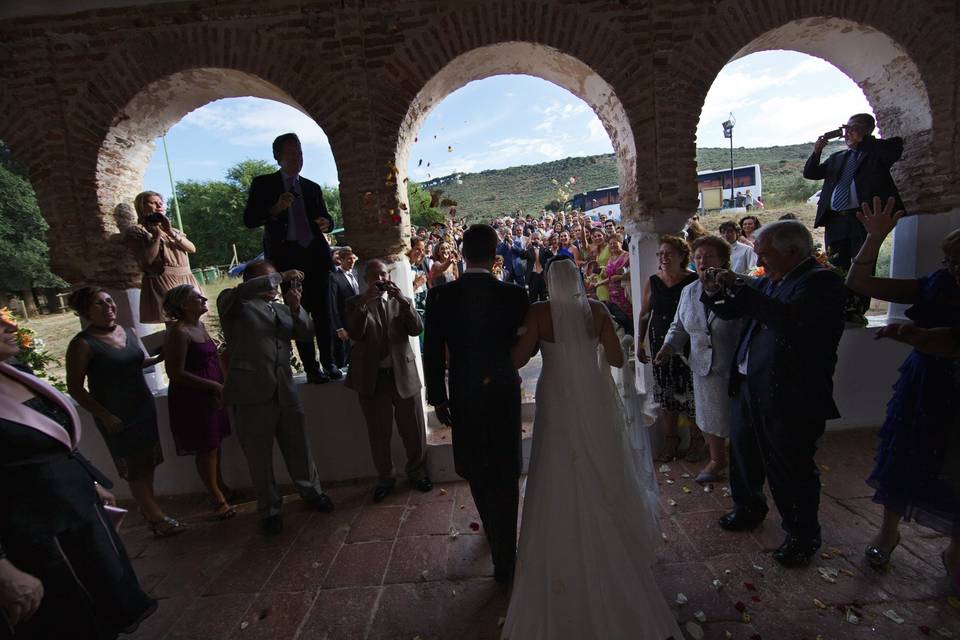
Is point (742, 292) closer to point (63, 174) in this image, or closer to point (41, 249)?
point (63, 174)

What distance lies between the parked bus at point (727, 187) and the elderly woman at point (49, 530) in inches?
1238

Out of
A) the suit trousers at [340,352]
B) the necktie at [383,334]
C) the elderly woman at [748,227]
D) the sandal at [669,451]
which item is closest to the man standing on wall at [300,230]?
the suit trousers at [340,352]

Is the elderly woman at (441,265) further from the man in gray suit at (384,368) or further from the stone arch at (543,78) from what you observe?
the man in gray suit at (384,368)

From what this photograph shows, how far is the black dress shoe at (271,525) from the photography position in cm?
371

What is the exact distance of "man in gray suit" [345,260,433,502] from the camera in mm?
3857

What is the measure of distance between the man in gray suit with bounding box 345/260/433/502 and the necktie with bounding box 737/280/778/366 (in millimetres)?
2398

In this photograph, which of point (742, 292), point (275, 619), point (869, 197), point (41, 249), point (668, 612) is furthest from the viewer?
point (41, 249)

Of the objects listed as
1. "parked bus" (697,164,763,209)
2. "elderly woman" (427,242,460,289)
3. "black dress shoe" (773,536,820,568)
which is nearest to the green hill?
"parked bus" (697,164,763,209)

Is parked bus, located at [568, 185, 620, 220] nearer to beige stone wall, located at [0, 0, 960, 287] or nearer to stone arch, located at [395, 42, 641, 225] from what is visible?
stone arch, located at [395, 42, 641, 225]

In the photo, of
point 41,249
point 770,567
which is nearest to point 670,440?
point 770,567

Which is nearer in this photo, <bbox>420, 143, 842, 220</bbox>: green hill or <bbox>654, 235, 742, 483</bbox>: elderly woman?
<bbox>654, 235, 742, 483</bbox>: elderly woman

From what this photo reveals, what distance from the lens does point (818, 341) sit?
259 cm

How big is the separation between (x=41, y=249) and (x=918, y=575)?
33283mm

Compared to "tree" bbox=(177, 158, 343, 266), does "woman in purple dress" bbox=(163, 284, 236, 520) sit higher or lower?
lower
